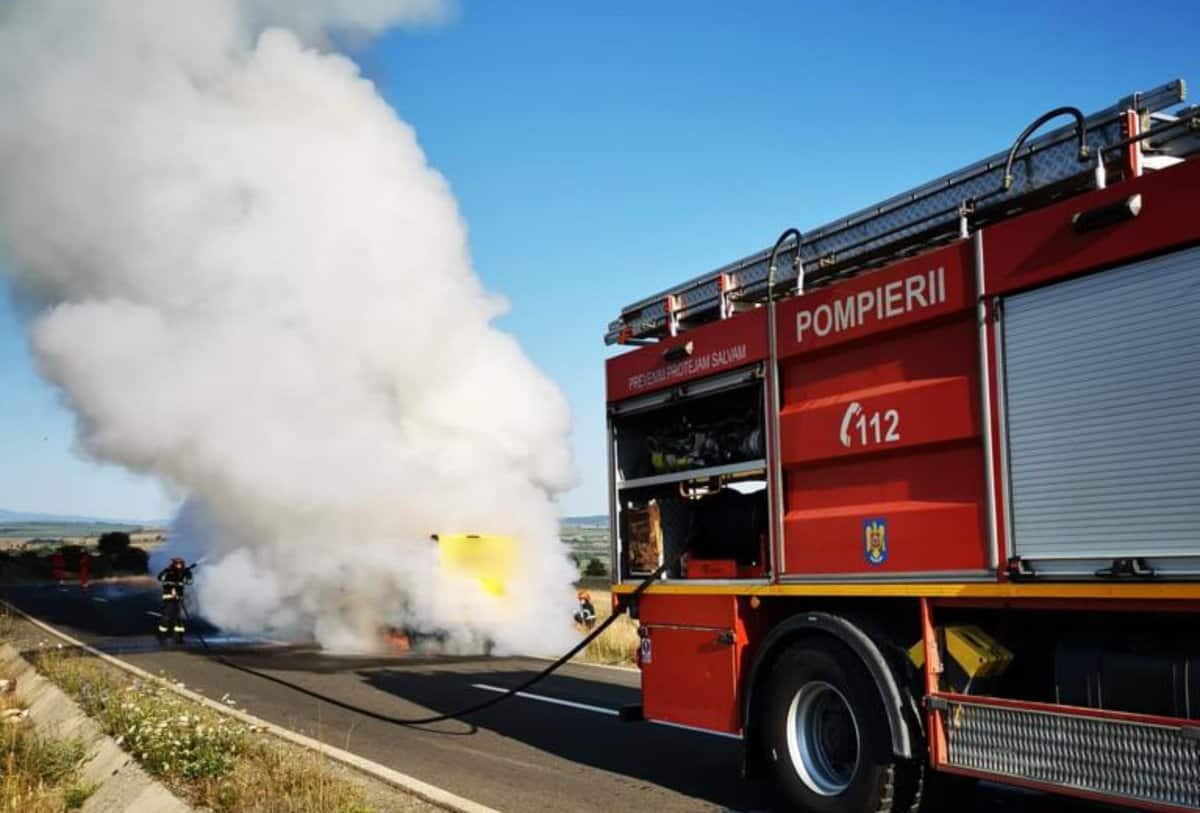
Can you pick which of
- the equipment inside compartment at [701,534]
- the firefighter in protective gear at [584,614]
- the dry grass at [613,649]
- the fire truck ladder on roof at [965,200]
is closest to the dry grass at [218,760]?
the equipment inside compartment at [701,534]

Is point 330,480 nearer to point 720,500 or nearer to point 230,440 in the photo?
point 230,440

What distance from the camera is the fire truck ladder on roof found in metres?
4.96

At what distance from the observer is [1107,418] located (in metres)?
4.80

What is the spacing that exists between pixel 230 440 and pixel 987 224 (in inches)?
854

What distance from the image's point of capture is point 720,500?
7.62 m

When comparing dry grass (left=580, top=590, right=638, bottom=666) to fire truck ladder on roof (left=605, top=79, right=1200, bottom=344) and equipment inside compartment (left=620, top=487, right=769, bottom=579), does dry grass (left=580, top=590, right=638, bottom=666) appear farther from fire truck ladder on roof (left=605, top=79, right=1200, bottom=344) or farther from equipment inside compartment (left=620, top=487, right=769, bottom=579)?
fire truck ladder on roof (left=605, top=79, right=1200, bottom=344)

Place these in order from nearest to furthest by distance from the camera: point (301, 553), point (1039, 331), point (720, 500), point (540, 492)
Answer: point (1039, 331), point (720, 500), point (301, 553), point (540, 492)

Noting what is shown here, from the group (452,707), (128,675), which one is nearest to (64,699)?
(128,675)

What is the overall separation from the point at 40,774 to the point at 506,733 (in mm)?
3548

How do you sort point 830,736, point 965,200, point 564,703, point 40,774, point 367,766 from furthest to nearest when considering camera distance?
point 564,703, point 40,774, point 367,766, point 830,736, point 965,200

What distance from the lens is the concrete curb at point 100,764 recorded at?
6934 mm

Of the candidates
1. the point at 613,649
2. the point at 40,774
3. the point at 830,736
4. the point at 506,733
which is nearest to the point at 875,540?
the point at 830,736

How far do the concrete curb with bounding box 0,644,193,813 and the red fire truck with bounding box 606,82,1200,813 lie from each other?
3137mm

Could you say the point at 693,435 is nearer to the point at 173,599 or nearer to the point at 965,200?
the point at 965,200
